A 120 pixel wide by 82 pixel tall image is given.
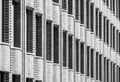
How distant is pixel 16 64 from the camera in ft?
127

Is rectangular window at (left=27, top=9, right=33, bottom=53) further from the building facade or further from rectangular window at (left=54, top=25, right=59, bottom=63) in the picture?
rectangular window at (left=54, top=25, right=59, bottom=63)

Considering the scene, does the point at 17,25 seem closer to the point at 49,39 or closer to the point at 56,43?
the point at 49,39

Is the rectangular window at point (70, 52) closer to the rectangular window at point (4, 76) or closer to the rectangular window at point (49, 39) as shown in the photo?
the rectangular window at point (49, 39)

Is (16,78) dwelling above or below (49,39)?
below

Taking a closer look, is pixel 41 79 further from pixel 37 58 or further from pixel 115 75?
pixel 115 75

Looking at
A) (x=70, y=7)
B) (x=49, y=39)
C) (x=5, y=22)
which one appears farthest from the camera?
(x=70, y=7)

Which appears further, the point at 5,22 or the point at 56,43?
the point at 56,43

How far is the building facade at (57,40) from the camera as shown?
38.6m

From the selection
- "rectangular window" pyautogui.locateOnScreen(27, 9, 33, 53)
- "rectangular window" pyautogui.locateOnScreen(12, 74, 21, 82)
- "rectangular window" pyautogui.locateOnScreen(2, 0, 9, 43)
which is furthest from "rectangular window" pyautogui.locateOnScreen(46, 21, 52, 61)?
"rectangular window" pyautogui.locateOnScreen(2, 0, 9, 43)

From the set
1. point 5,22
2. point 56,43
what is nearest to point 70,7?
point 56,43

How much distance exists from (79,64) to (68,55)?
3583 mm

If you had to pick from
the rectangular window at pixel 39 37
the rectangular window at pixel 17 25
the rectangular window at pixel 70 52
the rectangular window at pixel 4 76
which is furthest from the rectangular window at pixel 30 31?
the rectangular window at pixel 70 52

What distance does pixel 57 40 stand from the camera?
48812 millimetres

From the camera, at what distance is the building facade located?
38562 millimetres
